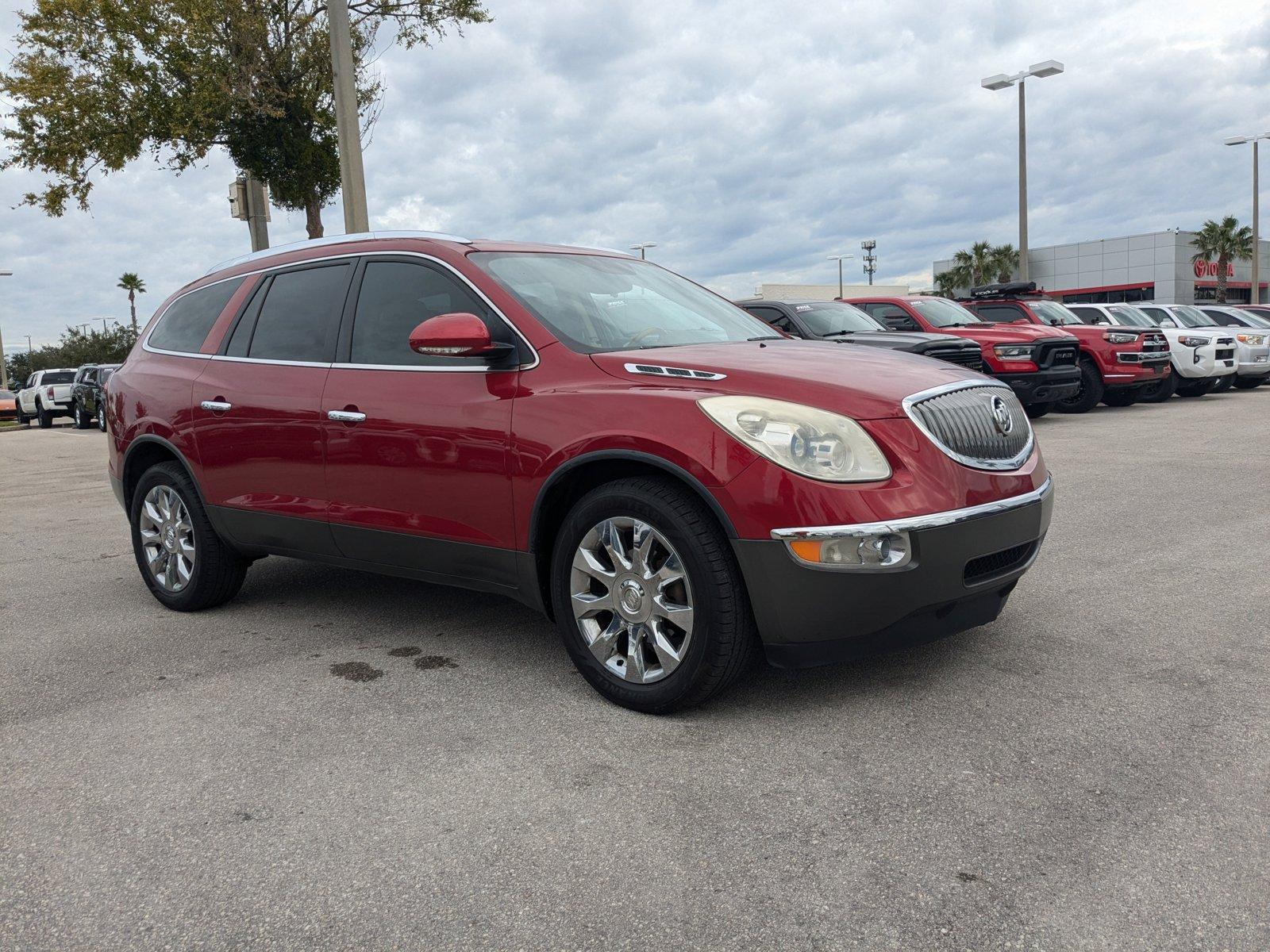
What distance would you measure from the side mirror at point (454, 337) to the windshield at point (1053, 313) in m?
13.7

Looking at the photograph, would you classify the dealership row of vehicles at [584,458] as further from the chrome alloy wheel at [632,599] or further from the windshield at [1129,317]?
the windshield at [1129,317]

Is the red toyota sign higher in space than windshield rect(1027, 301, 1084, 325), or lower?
higher

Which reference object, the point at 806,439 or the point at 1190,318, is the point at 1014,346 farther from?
the point at 806,439

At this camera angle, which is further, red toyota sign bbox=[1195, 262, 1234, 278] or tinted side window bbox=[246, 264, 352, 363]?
red toyota sign bbox=[1195, 262, 1234, 278]

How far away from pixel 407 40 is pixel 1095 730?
22.3 metres

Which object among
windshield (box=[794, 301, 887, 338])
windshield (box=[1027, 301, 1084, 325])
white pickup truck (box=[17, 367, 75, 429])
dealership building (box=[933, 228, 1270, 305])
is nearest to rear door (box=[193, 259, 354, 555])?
windshield (box=[794, 301, 887, 338])

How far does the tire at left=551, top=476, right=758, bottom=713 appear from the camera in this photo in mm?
3336

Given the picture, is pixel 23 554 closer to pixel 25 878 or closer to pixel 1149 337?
pixel 25 878

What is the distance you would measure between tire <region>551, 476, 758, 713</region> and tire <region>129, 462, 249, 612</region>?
2.18 metres

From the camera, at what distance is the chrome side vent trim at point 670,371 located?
356 centimetres

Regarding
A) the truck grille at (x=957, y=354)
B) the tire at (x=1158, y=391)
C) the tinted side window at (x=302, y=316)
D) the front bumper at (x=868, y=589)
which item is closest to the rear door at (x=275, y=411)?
the tinted side window at (x=302, y=316)

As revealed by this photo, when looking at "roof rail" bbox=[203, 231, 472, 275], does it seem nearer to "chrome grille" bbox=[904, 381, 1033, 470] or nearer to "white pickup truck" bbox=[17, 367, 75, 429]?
"chrome grille" bbox=[904, 381, 1033, 470]

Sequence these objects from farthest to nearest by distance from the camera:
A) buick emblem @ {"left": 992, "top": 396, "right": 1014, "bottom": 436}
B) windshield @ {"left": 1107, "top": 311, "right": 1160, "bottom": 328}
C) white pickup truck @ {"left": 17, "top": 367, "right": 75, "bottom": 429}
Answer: white pickup truck @ {"left": 17, "top": 367, "right": 75, "bottom": 429}, windshield @ {"left": 1107, "top": 311, "right": 1160, "bottom": 328}, buick emblem @ {"left": 992, "top": 396, "right": 1014, "bottom": 436}

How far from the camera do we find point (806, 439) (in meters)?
3.31
